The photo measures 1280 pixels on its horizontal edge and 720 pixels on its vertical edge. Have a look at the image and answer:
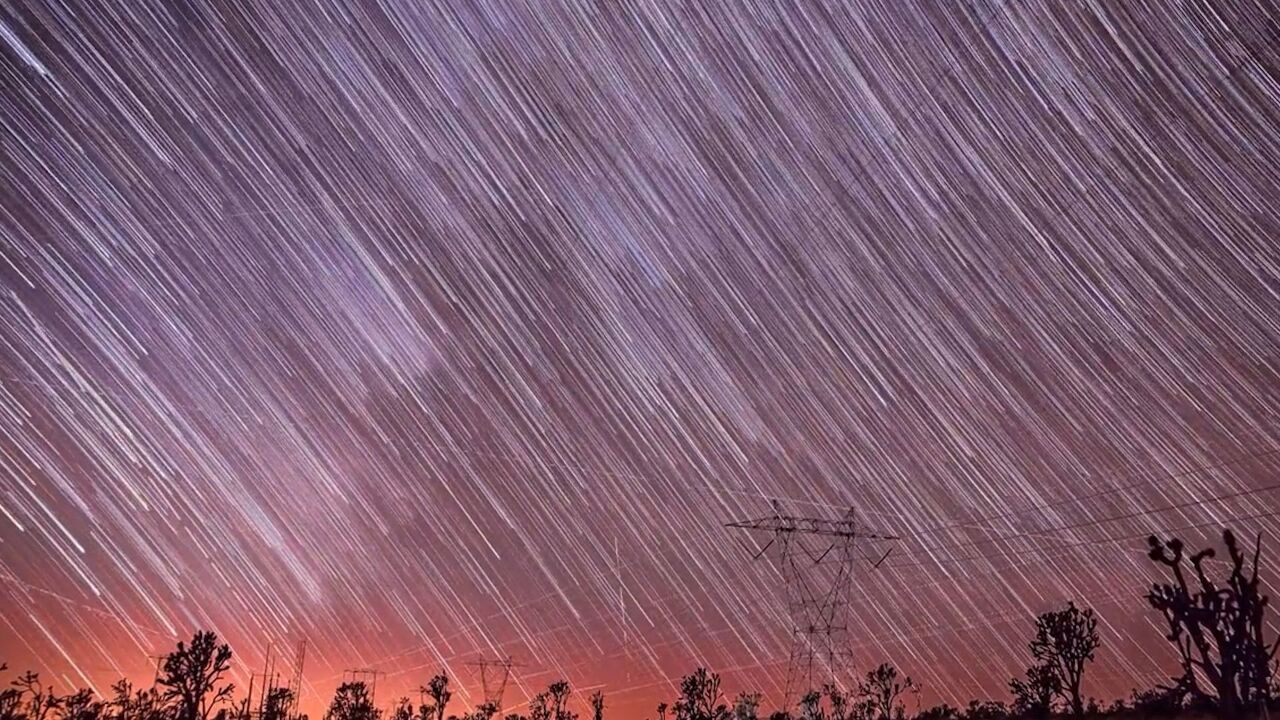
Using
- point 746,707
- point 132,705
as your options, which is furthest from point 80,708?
point 746,707

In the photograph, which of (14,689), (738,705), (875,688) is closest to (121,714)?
(14,689)

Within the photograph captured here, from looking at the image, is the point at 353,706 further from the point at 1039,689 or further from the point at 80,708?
the point at 1039,689

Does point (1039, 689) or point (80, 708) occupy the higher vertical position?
point (80, 708)

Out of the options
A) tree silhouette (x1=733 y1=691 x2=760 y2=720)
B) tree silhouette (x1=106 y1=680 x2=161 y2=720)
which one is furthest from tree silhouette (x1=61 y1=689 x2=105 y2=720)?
tree silhouette (x1=733 y1=691 x2=760 y2=720)

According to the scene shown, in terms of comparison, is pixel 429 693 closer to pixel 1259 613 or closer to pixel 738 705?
pixel 738 705

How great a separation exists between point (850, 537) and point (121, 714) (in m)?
79.0

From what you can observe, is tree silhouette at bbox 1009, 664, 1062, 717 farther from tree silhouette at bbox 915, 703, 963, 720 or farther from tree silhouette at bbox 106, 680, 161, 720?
tree silhouette at bbox 106, 680, 161, 720

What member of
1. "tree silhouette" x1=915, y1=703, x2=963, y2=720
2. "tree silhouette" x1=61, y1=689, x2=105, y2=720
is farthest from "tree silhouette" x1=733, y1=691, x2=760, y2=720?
"tree silhouette" x1=61, y1=689, x2=105, y2=720

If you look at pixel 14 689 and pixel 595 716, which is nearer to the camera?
A: pixel 14 689

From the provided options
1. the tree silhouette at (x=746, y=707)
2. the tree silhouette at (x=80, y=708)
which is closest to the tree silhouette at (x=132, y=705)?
the tree silhouette at (x=80, y=708)

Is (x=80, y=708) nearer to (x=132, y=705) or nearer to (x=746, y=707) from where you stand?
(x=132, y=705)

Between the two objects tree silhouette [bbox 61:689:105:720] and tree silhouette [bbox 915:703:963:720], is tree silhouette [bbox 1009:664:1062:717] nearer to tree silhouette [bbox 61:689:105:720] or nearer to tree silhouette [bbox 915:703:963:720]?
tree silhouette [bbox 915:703:963:720]

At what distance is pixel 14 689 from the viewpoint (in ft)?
237

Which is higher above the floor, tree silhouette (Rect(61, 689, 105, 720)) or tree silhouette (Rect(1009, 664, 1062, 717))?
tree silhouette (Rect(61, 689, 105, 720))
